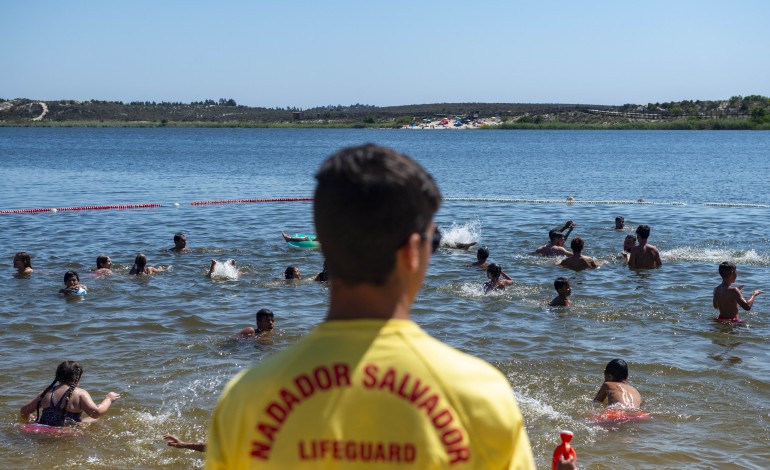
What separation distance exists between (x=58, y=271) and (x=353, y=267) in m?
17.6

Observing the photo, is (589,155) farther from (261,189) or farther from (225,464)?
(225,464)

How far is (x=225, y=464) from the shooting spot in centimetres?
208

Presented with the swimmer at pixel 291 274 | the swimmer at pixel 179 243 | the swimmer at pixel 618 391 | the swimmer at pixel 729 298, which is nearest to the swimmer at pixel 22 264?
the swimmer at pixel 179 243

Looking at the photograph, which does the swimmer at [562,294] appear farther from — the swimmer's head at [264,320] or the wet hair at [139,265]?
the wet hair at [139,265]

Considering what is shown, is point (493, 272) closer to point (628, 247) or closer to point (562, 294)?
point (562, 294)

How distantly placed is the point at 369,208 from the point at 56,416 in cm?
791

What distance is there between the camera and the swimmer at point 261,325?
40.0ft

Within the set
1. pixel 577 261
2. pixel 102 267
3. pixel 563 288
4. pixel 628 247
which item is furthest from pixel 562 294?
pixel 102 267

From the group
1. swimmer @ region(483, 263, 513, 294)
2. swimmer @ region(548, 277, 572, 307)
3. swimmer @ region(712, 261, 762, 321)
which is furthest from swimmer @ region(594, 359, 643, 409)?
swimmer @ region(483, 263, 513, 294)

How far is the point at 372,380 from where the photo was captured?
195cm

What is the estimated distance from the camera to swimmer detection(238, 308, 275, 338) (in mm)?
12195

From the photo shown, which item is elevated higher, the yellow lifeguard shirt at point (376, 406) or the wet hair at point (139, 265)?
the yellow lifeguard shirt at point (376, 406)

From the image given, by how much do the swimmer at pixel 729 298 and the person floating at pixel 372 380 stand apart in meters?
12.0

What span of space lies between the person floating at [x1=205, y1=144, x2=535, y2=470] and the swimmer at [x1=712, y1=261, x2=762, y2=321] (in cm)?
1202
